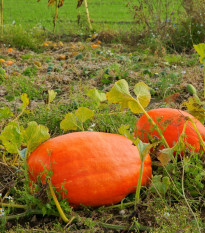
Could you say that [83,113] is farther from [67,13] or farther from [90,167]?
[67,13]

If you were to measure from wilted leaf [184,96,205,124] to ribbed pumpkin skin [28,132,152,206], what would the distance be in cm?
42

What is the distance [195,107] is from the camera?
6.32 ft

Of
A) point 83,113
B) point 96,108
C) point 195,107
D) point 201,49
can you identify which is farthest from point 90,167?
point 96,108

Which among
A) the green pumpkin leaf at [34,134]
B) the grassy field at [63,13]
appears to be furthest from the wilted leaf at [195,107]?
the grassy field at [63,13]

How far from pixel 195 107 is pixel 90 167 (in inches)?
26.4

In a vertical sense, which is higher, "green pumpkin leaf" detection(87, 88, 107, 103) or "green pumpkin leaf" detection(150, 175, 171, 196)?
"green pumpkin leaf" detection(87, 88, 107, 103)

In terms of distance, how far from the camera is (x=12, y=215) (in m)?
1.57

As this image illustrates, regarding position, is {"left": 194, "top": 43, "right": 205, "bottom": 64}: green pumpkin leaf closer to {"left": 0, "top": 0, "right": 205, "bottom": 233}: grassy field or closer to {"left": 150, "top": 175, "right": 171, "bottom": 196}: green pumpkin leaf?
{"left": 0, "top": 0, "right": 205, "bottom": 233}: grassy field

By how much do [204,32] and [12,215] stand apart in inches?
195

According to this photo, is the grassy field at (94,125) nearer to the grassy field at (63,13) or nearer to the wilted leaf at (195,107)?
the wilted leaf at (195,107)

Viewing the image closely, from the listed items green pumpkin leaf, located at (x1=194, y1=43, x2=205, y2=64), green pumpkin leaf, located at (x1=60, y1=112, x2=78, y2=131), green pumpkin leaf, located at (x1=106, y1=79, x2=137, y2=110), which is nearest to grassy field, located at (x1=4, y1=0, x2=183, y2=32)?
green pumpkin leaf, located at (x1=60, y1=112, x2=78, y2=131)

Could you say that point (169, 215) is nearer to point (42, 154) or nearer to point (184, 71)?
point (42, 154)

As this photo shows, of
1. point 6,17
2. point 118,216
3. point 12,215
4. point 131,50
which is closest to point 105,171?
point 118,216

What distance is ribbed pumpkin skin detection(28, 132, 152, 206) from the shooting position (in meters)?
1.57
